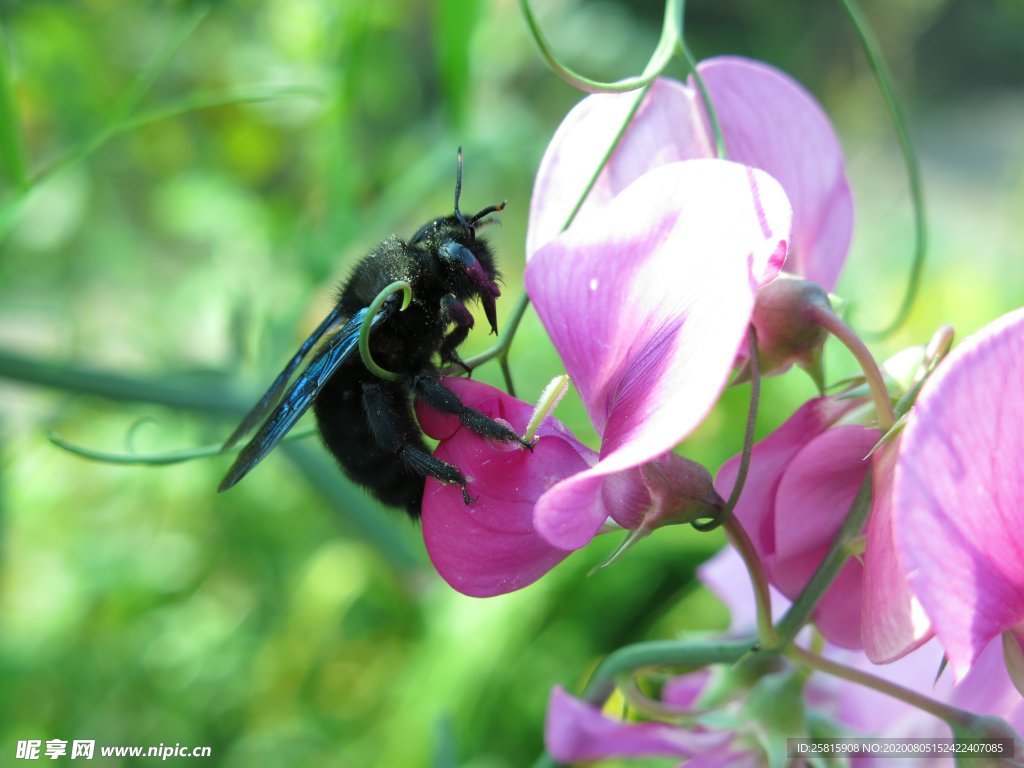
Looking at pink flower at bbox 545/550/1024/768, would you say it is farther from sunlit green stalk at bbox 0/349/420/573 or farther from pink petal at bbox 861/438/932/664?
sunlit green stalk at bbox 0/349/420/573

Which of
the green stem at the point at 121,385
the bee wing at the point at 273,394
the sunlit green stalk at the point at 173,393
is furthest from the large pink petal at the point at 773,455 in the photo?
the green stem at the point at 121,385

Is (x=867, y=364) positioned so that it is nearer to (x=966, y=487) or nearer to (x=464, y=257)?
(x=966, y=487)

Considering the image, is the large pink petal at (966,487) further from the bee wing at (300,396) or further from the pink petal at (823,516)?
the bee wing at (300,396)

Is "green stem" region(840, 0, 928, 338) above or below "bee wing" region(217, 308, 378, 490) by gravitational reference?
above

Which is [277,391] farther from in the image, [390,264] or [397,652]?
[397,652]

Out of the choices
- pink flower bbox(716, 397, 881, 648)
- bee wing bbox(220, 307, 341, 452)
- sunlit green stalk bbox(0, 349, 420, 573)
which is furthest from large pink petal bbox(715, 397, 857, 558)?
sunlit green stalk bbox(0, 349, 420, 573)

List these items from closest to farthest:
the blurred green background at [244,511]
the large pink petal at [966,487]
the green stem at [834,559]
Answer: the large pink petal at [966,487] → the green stem at [834,559] → the blurred green background at [244,511]
